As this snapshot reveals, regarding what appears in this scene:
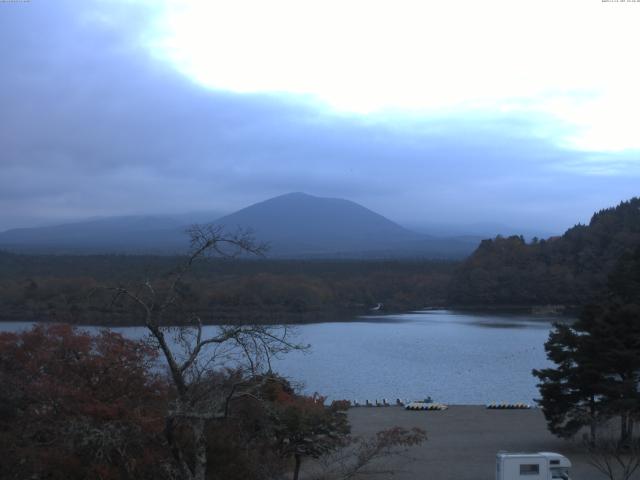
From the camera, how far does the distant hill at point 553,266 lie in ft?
163

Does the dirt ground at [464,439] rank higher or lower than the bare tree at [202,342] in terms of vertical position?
lower

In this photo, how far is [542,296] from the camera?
5275cm

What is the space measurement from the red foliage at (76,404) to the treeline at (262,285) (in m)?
20.0

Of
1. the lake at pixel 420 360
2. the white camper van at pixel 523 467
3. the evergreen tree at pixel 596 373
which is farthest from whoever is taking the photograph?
the lake at pixel 420 360

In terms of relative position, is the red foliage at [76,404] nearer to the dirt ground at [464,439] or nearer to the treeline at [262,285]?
the dirt ground at [464,439]

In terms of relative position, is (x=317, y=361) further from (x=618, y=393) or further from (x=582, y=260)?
(x=582, y=260)

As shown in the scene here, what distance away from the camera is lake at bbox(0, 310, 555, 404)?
784 inches

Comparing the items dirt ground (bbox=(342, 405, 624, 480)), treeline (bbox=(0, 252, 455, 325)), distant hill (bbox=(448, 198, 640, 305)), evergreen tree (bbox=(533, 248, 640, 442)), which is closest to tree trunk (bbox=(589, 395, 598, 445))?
evergreen tree (bbox=(533, 248, 640, 442))

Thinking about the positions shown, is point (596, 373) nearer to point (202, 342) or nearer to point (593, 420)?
point (593, 420)

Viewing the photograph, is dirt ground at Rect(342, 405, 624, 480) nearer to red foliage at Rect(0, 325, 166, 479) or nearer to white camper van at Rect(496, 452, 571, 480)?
white camper van at Rect(496, 452, 571, 480)

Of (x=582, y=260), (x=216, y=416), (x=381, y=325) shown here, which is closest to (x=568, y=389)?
(x=216, y=416)

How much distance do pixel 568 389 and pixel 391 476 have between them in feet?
11.0

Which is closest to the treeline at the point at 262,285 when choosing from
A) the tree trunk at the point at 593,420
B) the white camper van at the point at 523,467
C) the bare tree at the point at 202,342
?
the tree trunk at the point at 593,420

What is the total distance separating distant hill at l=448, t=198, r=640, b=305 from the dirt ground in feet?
112
